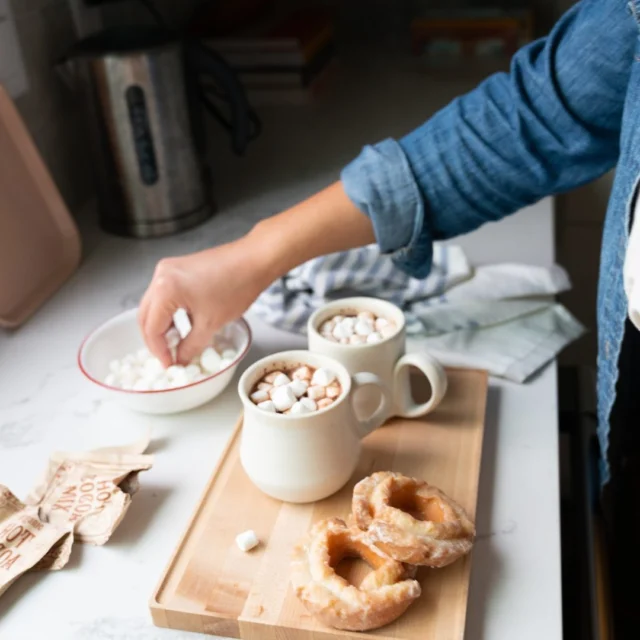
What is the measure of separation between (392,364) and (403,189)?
21cm

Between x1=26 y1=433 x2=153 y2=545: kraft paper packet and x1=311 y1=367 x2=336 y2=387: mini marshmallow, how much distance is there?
0.57 ft

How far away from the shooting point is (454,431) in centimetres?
81

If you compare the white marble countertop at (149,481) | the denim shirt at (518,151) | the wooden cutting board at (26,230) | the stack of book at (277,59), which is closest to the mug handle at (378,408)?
the white marble countertop at (149,481)

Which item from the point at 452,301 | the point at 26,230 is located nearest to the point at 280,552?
the point at 452,301

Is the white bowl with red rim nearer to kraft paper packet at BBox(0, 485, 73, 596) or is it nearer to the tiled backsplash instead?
kraft paper packet at BBox(0, 485, 73, 596)

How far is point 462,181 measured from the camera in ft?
2.95

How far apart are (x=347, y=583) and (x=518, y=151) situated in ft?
1.65

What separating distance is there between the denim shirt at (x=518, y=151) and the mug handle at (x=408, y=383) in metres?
0.17

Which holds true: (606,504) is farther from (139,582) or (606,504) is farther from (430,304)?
(139,582)

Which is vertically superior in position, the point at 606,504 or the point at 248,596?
the point at 248,596

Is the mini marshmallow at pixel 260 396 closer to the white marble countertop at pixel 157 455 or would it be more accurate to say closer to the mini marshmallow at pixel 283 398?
the mini marshmallow at pixel 283 398

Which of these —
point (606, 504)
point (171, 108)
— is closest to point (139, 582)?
point (606, 504)

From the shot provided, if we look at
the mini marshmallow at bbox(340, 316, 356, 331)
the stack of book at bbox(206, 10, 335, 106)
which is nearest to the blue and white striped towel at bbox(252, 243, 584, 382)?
the mini marshmallow at bbox(340, 316, 356, 331)

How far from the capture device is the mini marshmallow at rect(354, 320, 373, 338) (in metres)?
0.82
